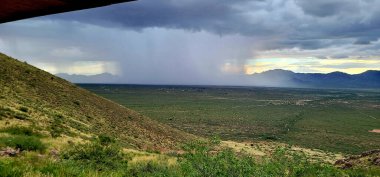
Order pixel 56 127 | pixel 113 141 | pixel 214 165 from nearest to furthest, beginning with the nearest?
pixel 214 165 → pixel 113 141 → pixel 56 127

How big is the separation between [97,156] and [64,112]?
2416 cm

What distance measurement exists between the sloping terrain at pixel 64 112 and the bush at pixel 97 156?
9.23 m

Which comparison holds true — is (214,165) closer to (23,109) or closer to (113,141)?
(113,141)

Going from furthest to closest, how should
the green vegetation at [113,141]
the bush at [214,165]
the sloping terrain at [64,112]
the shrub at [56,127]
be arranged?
1. the sloping terrain at [64,112]
2. the shrub at [56,127]
3. the green vegetation at [113,141]
4. the bush at [214,165]

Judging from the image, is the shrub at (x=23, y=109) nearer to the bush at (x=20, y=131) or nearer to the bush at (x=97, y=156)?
the bush at (x=20, y=131)

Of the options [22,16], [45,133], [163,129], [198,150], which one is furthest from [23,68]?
[22,16]

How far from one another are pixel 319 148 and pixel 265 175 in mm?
47461

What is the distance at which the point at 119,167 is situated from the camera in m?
15.1

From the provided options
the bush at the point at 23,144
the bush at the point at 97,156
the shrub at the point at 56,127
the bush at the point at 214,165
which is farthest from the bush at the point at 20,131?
the bush at the point at 214,165

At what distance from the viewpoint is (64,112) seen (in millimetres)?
38094

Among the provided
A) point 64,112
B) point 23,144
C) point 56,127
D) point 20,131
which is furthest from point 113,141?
point 64,112

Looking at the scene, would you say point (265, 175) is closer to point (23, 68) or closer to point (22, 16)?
point (22, 16)

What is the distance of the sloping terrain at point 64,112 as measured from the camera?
28.6 meters

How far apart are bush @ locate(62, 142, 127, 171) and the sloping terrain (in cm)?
923
